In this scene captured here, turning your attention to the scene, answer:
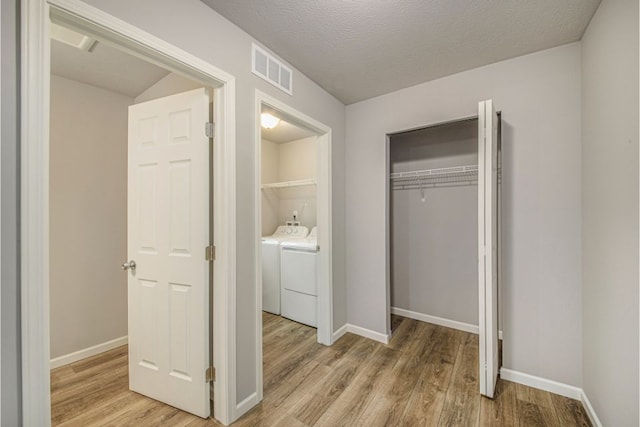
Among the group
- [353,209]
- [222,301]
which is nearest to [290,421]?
[222,301]

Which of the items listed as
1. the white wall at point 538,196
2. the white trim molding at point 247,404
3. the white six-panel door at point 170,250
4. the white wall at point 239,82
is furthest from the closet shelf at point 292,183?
the white trim molding at point 247,404

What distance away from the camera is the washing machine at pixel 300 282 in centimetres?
296

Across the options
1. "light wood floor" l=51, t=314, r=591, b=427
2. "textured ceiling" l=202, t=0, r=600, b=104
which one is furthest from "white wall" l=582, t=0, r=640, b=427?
"light wood floor" l=51, t=314, r=591, b=427

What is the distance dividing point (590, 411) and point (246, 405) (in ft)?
7.10

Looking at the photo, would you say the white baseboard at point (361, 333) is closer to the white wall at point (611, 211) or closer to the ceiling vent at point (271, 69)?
the white wall at point (611, 211)

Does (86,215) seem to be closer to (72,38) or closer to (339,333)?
(72,38)

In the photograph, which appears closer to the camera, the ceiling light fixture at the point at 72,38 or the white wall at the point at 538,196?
the ceiling light fixture at the point at 72,38

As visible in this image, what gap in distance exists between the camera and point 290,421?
5.42 feet

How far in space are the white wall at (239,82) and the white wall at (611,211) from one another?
189 cm

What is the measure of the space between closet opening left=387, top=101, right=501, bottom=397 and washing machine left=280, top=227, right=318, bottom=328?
82 centimetres

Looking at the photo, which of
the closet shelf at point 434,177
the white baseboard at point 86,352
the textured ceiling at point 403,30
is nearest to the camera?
the textured ceiling at point 403,30

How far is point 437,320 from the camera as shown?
3.05 metres

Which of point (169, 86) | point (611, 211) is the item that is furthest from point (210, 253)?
point (611, 211)

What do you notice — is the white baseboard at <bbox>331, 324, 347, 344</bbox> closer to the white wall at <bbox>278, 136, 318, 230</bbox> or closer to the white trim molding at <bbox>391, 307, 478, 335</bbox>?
the white trim molding at <bbox>391, 307, 478, 335</bbox>
